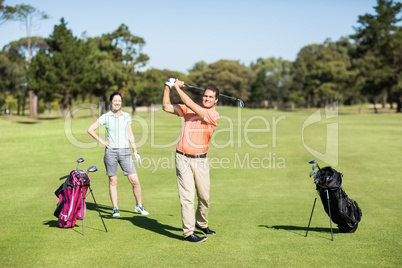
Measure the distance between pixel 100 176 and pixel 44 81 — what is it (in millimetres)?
49741

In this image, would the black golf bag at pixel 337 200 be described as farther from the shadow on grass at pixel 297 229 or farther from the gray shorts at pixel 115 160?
the gray shorts at pixel 115 160

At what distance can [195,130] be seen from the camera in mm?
7258

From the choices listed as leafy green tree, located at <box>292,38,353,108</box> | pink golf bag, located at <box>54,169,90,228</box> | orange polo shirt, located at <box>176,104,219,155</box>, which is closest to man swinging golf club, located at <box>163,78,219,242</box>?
orange polo shirt, located at <box>176,104,219,155</box>

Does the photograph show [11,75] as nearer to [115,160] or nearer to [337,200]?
[115,160]

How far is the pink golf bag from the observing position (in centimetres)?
790

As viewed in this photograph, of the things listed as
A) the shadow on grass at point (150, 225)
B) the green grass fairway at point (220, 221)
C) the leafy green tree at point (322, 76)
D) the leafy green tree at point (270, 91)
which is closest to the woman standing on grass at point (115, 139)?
the shadow on grass at point (150, 225)

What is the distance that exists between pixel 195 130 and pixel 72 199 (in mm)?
2497

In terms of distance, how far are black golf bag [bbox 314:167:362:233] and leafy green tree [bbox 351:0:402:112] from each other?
76.6 meters

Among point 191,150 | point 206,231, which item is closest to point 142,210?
point 206,231

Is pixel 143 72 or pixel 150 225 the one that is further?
pixel 143 72

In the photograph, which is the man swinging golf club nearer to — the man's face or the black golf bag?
the man's face

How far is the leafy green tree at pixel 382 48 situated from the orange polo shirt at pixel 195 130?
77.8 m

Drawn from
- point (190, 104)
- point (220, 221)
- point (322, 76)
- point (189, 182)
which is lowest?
point (220, 221)

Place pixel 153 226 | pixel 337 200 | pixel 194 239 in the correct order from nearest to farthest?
pixel 194 239 → pixel 337 200 → pixel 153 226
